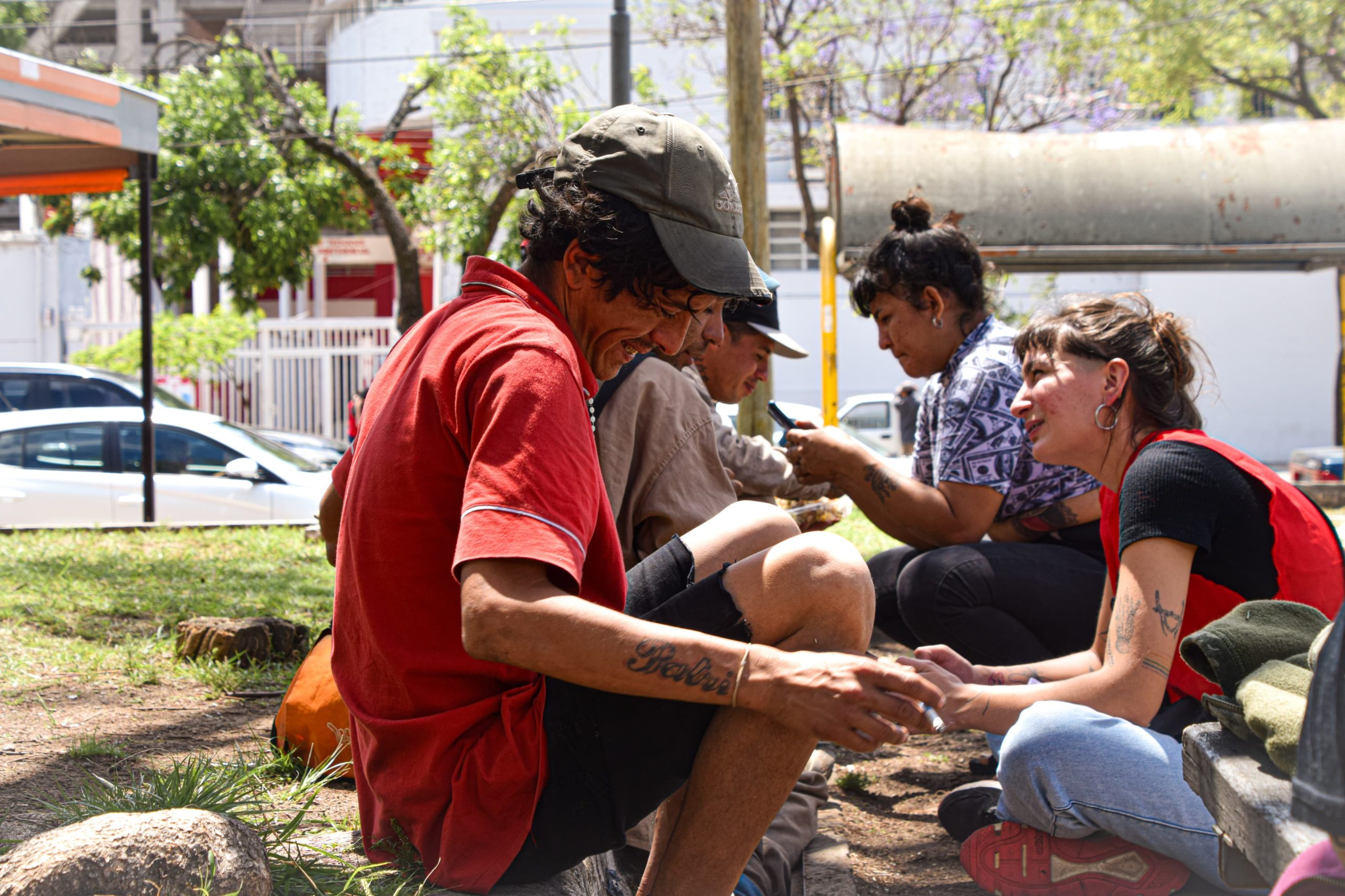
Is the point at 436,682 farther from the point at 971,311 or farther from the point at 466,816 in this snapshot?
the point at 971,311

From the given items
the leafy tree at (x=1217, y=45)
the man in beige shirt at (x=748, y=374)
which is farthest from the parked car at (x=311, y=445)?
the leafy tree at (x=1217, y=45)

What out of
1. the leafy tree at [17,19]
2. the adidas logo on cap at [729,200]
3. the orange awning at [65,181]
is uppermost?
the leafy tree at [17,19]

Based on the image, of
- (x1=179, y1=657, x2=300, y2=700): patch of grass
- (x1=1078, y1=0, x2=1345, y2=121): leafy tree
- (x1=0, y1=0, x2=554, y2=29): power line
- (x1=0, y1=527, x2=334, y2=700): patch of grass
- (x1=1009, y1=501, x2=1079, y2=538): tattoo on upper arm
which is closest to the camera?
(x1=1009, y1=501, x2=1079, y2=538): tattoo on upper arm

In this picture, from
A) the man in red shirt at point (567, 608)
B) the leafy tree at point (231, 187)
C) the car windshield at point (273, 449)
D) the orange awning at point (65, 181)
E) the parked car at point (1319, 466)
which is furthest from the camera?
the leafy tree at point (231, 187)

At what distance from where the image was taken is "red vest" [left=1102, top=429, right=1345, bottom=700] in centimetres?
239

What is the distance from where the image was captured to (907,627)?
3.88m

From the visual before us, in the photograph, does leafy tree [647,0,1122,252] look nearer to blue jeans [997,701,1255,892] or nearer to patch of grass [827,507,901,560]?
patch of grass [827,507,901,560]

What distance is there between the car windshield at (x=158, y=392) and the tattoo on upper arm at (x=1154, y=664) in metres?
8.95

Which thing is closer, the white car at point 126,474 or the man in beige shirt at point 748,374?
the man in beige shirt at point 748,374

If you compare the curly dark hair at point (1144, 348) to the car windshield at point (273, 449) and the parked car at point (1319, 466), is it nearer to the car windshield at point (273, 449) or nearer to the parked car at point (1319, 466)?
the car windshield at point (273, 449)

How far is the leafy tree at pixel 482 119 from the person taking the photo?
53.3 feet

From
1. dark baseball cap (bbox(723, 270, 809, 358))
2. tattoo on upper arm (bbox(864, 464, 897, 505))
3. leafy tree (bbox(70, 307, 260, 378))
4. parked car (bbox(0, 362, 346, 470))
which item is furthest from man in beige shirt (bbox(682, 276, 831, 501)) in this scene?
leafy tree (bbox(70, 307, 260, 378))

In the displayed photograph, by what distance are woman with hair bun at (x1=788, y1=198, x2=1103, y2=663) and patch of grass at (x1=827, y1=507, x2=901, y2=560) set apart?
2435mm

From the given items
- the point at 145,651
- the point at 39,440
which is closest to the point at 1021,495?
the point at 145,651
